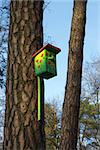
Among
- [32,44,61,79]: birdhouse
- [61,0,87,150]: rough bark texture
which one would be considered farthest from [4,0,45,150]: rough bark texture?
[61,0,87,150]: rough bark texture

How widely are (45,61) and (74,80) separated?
11.4 feet

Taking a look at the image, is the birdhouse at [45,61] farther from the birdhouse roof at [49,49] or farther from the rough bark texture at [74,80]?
the rough bark texture at [74,80]

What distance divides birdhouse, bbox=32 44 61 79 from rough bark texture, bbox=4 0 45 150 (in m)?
0.06

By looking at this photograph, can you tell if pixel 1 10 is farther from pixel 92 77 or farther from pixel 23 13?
pixel 92 77

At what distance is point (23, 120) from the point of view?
286cm

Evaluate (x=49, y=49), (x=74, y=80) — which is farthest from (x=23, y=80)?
(x=74, y=80)

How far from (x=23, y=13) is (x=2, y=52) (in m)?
11.3

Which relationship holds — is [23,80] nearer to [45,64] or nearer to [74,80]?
[45,64]

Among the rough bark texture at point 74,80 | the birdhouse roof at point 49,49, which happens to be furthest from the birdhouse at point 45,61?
the rough bark texture at point 74,80

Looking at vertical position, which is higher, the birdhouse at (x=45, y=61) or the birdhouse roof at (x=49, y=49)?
→ the birdhouse roof at (x=49, y=49)

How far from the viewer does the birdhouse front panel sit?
2.90m

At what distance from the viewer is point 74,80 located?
635cm

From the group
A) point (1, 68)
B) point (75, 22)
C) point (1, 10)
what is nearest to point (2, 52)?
point (1, 68)

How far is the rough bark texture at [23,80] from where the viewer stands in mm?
2842
